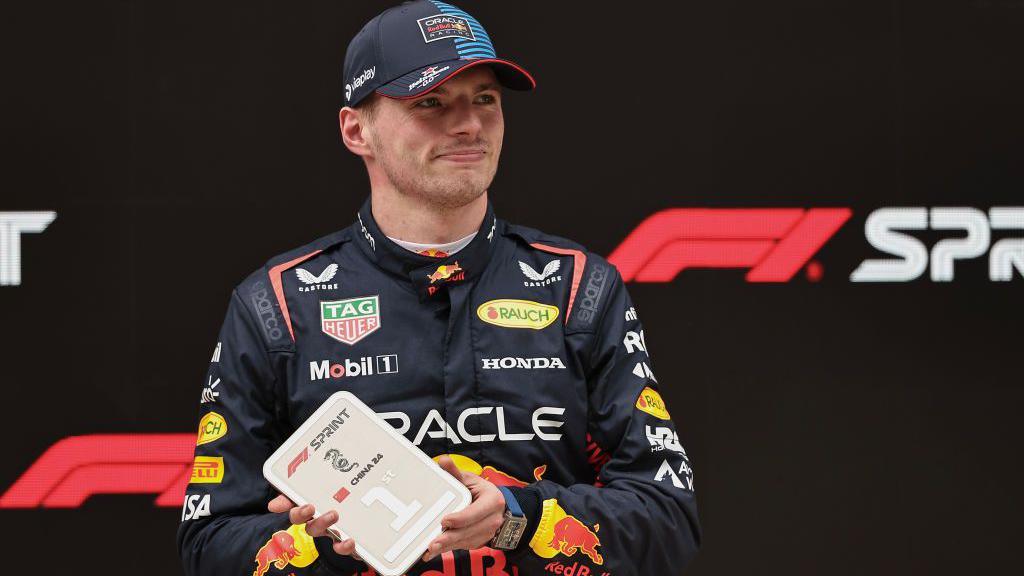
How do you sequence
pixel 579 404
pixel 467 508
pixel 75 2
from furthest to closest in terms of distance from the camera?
pixel 75 2
pixel 579 404
pixel 467 508

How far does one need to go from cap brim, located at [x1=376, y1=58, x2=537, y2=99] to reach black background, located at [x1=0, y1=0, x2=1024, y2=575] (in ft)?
3.48

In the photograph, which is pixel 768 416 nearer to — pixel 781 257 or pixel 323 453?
pixel 781 257

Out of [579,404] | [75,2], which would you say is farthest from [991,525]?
[75,2]

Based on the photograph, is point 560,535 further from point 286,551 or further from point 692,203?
point 692,203

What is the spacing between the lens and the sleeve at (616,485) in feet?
4.87

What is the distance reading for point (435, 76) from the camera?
5.06 feet

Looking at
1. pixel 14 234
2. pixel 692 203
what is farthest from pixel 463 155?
pixel 14 234

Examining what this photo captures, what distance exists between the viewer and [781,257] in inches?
105

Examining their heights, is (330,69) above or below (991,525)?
above

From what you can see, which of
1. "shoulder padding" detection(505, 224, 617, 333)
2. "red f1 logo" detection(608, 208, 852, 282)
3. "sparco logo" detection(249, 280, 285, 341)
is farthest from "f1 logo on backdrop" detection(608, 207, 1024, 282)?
"sparco logo" detection(249, 280, 285, 341)

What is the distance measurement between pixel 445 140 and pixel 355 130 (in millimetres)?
194

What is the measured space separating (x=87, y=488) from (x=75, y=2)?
115 centimetres

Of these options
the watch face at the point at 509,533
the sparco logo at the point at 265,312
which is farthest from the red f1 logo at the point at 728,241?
the watch face at the point at 509,533

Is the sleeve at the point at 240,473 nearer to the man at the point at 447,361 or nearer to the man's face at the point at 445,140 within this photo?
the man at the point at 447,361
